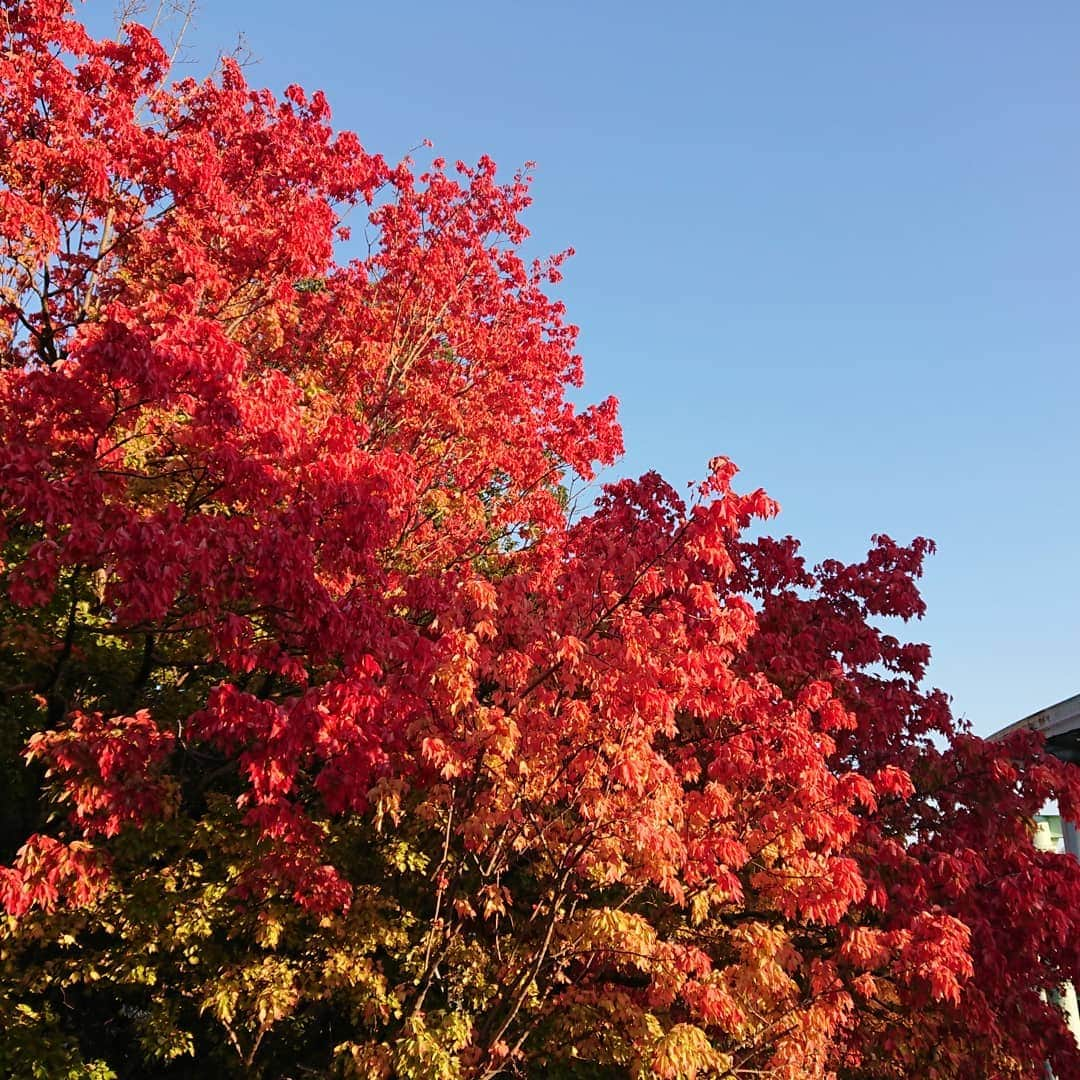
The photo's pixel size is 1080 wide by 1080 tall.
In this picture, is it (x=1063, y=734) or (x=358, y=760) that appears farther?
(x=1063, y=734)

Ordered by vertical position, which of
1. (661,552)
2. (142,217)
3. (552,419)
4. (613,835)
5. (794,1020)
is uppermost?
(142,217)

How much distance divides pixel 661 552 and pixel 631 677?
1.41 m

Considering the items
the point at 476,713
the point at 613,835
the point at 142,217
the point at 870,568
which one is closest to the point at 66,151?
the point at 142,217

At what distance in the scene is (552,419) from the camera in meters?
20.0

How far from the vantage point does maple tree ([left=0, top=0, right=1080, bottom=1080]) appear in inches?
321

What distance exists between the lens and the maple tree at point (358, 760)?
8.16 m

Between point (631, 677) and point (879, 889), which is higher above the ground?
point (631, 677)

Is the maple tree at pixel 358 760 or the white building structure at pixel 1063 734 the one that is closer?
the maple tree at pixel 358 760

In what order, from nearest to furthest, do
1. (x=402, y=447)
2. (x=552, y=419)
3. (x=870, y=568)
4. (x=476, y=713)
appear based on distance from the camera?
(x=476, y=713) → (x=870, y=568) → (x=402, y=447) → (x=552, y=419)

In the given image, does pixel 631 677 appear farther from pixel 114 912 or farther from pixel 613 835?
pixel 114 912

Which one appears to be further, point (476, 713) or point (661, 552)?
point (661, 552)

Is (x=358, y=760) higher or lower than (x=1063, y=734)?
higher

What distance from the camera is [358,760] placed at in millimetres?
8391

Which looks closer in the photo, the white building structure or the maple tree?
the maple tree
